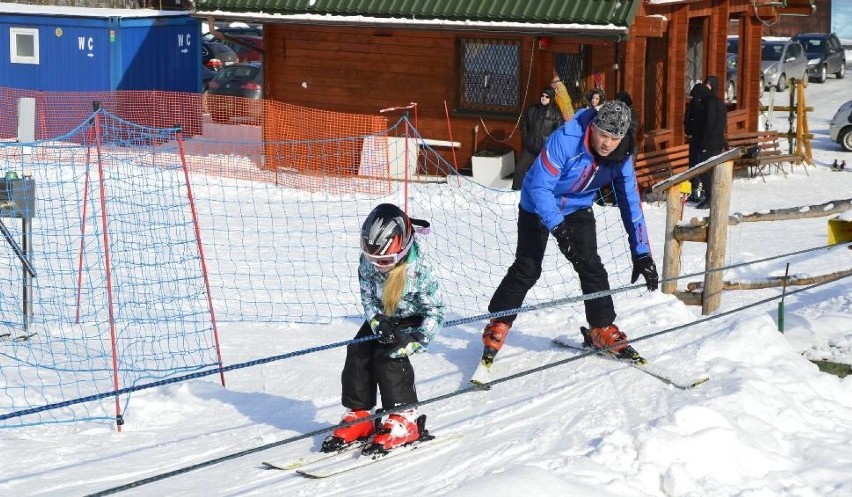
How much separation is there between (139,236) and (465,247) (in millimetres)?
3516

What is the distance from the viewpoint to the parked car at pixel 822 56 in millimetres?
36250

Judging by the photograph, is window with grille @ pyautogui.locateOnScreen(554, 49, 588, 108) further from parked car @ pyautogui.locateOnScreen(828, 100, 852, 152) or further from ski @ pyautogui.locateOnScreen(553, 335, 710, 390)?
ski @ pyautogui.locateOnScreen(553, 335, 710, 390)

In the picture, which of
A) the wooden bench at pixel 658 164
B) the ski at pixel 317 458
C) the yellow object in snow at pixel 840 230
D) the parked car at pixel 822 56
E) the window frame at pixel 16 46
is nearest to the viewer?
the ski at pixel 317 458

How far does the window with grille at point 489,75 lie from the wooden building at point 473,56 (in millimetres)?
14

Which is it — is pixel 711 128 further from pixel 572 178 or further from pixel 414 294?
pixel 414 294

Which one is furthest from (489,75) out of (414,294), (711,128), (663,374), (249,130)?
(414,294)

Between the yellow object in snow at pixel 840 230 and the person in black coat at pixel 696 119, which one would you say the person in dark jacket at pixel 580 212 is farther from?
the person in black coat at pixel 696 119

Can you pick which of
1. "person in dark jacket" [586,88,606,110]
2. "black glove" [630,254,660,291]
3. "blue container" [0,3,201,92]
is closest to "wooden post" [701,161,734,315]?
"black glove" [630,254,660,291]

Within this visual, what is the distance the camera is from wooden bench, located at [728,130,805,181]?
1934cm

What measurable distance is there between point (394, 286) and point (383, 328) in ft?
0.75

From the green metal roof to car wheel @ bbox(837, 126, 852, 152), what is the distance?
8.56 m

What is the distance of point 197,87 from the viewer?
2391cm

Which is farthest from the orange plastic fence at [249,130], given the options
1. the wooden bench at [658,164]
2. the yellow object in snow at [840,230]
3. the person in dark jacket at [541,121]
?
the yellow object in snow at [840,230]

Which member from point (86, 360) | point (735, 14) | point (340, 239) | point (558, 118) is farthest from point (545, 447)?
point (735, 14)
